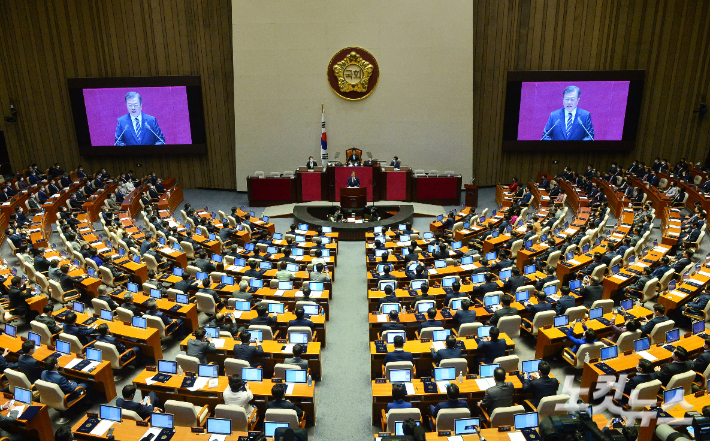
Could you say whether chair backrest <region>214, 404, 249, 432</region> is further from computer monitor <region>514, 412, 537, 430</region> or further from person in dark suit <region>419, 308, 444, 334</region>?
person in dark suit <region>419, 308, 444, 334</region>

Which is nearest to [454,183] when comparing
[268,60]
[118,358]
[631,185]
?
[631,185]

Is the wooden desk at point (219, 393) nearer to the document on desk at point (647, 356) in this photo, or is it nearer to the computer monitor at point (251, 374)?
the computer monitor at point (251, 374)

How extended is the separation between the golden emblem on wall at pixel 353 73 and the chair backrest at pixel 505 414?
59.6 ft

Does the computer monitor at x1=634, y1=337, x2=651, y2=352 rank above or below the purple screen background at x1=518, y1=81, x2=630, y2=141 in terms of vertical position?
below

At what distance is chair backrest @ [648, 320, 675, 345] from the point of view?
8.91 meters

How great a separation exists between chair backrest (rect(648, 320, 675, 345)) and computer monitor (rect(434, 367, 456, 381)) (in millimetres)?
3993

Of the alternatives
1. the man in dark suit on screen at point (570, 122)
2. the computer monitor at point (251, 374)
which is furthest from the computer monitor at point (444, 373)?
the man in dark suit on screen at point (570, 122)

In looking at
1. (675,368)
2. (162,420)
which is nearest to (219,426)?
(162,420)

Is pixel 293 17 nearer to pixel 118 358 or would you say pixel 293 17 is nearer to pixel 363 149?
pixel 363 149

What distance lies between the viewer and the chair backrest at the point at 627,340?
8.71 meters

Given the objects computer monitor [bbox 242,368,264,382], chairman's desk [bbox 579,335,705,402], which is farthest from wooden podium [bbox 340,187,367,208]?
chairman's desk [bbox 579,335,705,402]

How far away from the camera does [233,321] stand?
10211 mm

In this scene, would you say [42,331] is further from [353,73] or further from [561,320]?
[353,73]

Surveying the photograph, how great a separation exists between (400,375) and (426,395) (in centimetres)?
51
